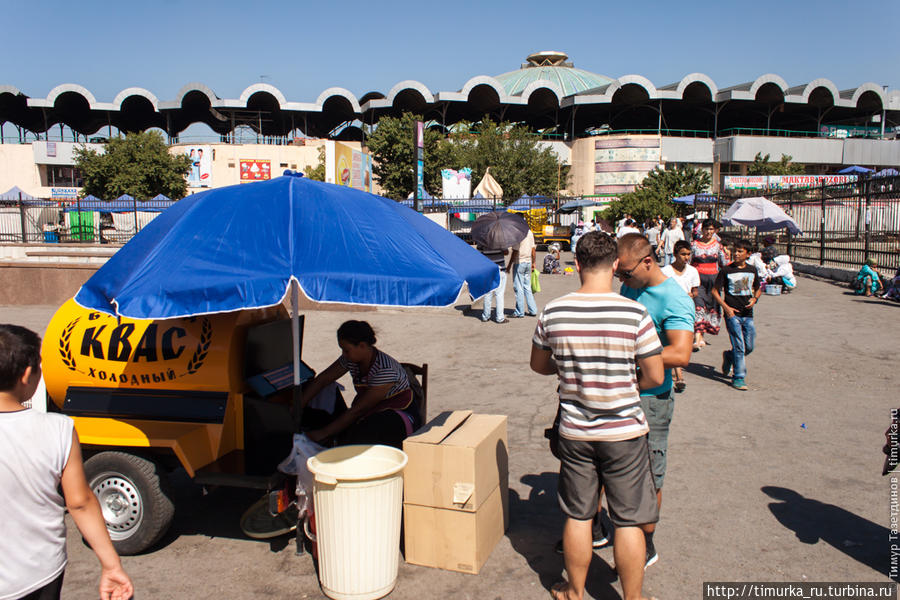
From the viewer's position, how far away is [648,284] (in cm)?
357

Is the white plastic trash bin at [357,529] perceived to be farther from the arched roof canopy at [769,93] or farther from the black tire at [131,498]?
the arched roof canopy at [769,93]

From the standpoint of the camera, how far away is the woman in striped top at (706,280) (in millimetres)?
8430

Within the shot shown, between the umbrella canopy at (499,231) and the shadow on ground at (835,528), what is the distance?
6.87 metres

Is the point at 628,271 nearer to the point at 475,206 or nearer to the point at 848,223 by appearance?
the point at 848,223

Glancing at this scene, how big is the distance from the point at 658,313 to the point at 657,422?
583mm

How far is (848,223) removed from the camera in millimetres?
18609

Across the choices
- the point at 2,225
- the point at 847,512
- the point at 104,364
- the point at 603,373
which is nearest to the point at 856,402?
the point at 847,512

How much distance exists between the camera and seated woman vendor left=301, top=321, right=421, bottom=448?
4.11m

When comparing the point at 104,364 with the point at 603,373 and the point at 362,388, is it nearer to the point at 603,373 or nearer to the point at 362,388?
the point at 362,388

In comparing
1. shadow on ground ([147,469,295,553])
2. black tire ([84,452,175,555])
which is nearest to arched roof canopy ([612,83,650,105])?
shadow on ground ([147,469,295,553])

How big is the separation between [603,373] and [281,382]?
2182mm

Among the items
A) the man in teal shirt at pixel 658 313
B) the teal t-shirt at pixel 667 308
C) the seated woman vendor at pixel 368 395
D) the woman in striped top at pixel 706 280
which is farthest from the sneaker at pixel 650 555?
the woman in striped top at pixel 706 280

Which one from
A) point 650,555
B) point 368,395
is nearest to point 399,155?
point 368,395

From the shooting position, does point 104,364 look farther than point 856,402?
No
